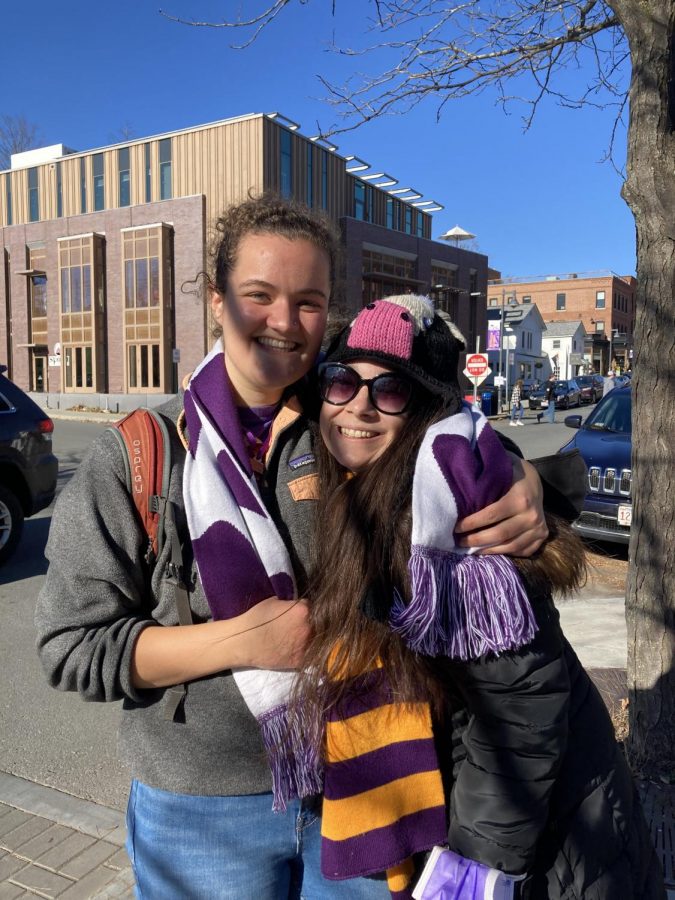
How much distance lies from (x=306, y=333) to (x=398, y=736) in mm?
861

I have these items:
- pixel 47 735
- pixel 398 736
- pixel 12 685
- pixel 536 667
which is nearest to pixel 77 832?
pixel 47 735

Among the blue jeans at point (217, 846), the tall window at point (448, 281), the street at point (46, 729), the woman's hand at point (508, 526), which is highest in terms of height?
the tall window at point (448, 281)

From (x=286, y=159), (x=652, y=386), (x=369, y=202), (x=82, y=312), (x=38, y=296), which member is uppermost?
(x=369, y=202)

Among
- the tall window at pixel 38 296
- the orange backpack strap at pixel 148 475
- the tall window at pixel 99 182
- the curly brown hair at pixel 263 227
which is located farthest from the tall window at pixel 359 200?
the orange backpack strap at pixel 148 475

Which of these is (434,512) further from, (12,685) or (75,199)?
(75,199)

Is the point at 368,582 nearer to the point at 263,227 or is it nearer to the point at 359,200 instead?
the point at 263,227

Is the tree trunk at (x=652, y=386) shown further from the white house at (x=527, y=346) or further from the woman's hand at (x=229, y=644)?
the white house at (x=527, y=346)

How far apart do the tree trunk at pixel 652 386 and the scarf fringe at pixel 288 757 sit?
6.48ft

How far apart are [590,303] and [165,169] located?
5772cm

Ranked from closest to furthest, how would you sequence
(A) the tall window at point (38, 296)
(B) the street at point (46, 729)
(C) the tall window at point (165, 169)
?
(B) the street at point (46, 729), (C) the tall window at point (165, 169), (A) the tall window at point (38, 296)

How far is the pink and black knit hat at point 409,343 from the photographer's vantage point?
143cm

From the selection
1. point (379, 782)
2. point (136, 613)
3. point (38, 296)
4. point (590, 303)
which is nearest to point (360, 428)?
point (136, 613)

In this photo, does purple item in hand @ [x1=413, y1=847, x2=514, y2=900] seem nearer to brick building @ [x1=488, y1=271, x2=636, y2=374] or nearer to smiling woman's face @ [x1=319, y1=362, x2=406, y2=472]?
smiling woman's face @ [x1=319, y1=362, x2=406, y2=472]

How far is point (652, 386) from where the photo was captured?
2.77 m
